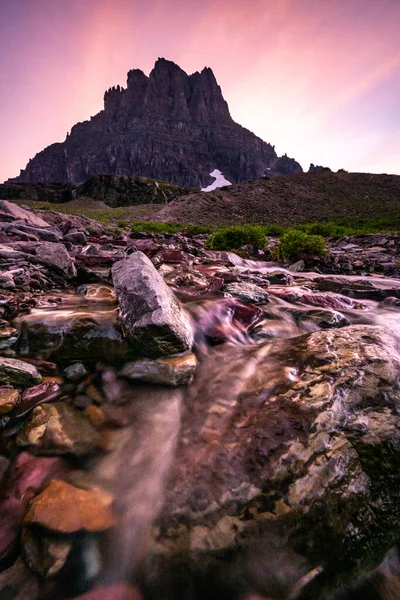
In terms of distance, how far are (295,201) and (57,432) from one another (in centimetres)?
4019

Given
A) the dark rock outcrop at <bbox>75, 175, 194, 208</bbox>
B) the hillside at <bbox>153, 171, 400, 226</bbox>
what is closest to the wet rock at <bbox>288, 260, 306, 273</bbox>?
the hillside at <bbox>153, 171, 400, 226</bbox>

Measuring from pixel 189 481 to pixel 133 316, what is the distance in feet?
5.07

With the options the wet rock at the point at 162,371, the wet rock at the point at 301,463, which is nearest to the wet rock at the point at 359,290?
the wet rock at the point at 301,463

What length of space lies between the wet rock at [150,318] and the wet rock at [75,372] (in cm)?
51

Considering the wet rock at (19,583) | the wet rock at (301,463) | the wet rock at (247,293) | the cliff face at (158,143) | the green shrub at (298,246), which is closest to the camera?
the wet rock at (19,583)

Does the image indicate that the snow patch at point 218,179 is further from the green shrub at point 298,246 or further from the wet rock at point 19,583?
the wet rock at point 19,583

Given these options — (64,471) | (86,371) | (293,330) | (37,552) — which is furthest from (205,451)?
(293,330)

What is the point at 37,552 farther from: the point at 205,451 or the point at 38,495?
the point at 205,451

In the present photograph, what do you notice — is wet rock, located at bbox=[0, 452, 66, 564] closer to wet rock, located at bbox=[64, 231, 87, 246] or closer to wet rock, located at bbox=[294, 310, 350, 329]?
wet rock, located at bbox=[294, 310, 350, 329]

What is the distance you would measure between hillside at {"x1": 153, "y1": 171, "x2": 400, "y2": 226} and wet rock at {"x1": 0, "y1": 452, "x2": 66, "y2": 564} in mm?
23910

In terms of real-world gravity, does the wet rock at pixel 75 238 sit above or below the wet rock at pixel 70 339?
above

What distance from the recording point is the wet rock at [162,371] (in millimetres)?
2625

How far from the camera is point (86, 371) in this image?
2.72m

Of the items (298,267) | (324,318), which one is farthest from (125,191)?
(324,318)
